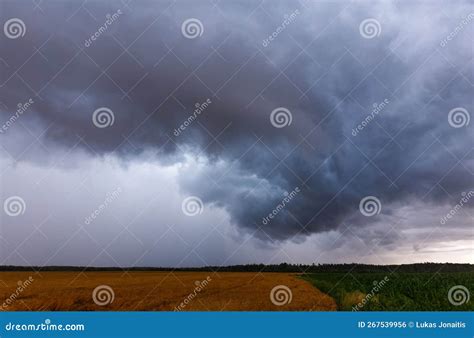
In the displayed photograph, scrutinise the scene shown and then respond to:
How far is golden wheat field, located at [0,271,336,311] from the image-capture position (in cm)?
1983

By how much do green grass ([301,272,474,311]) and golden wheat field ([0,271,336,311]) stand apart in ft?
4.13

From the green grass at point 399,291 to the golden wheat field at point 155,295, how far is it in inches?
49.6

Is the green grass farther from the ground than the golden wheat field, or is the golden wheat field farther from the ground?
the green grass

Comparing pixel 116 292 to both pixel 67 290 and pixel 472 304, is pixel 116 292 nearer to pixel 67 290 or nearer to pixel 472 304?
pixel 67 290

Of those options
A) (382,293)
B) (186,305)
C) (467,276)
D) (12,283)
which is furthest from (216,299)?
(467,276)

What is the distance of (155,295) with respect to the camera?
2184 centimetres

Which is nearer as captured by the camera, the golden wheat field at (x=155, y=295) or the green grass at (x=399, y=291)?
the golden wheat field at (x=155, y=295)

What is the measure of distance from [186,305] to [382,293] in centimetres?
1048

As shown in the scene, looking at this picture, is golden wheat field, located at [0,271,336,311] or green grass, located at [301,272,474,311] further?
green grass, located at [301,272,474,311]

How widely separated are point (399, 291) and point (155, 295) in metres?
12.8

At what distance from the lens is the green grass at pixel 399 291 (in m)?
22.6

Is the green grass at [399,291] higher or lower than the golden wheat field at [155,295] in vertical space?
higher

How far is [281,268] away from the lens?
117ft
